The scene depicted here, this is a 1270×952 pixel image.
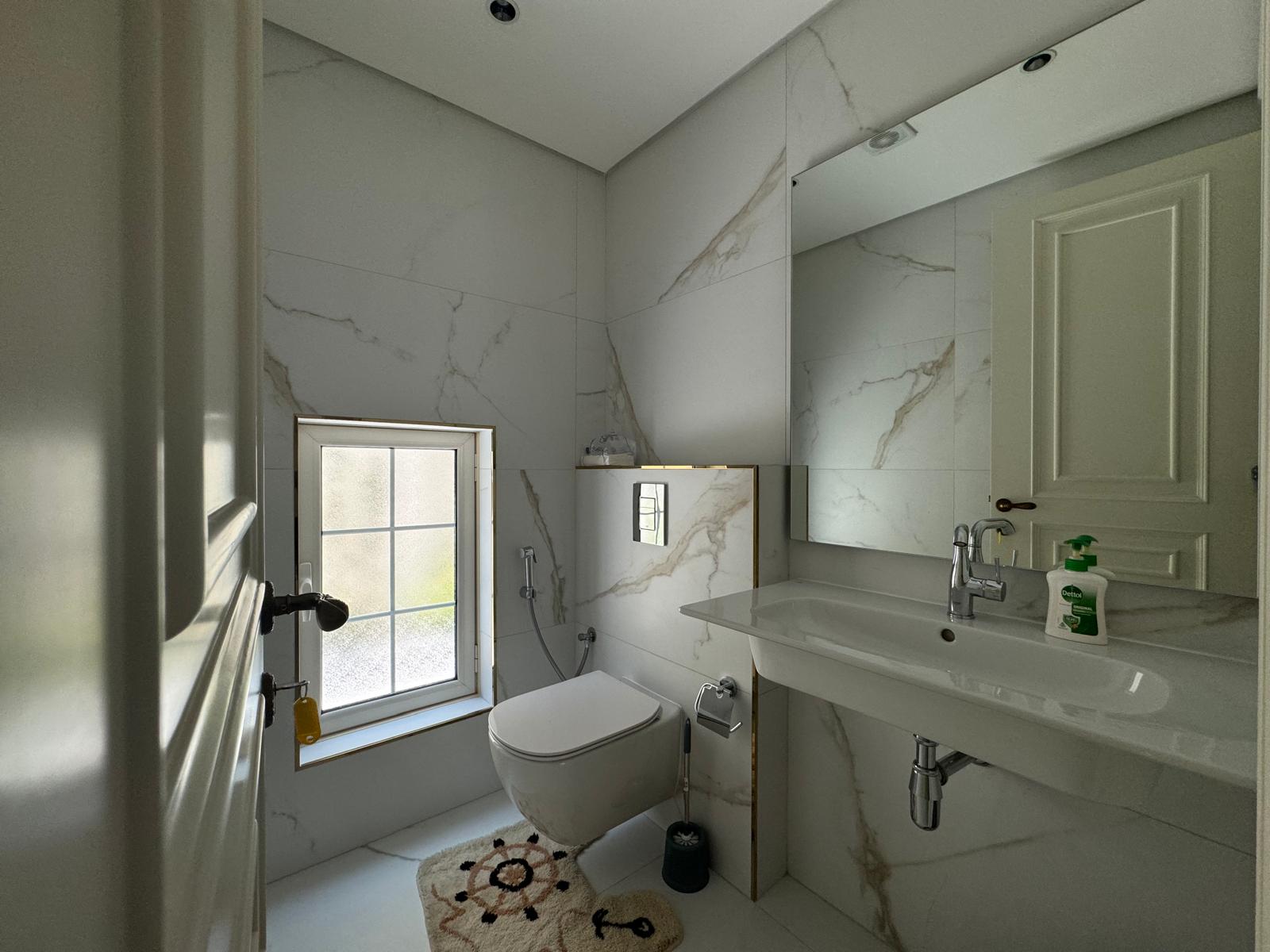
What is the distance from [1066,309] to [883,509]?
1.80 feet

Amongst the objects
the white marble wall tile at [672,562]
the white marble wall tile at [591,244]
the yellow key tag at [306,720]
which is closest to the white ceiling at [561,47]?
the white marble wall tile at [591,244]

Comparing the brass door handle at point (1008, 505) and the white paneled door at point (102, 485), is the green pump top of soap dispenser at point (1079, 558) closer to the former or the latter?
the brass door handle at point (1008, 505)

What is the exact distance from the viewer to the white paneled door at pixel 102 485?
0.06 metres

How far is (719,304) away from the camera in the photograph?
184 cm

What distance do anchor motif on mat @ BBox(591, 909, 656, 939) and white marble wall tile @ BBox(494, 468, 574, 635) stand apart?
866 mm

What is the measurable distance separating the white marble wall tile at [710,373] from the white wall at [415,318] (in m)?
0.26

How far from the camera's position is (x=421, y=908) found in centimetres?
150

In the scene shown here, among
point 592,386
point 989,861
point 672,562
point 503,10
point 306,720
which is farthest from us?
Answer: point 592,386

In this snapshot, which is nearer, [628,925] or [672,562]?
[628,925]

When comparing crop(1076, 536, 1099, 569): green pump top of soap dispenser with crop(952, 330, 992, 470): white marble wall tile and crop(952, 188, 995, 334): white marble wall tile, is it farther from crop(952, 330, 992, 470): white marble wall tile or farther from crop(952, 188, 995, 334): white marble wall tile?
crop(952, 188, 995, 334): white marble wall tile

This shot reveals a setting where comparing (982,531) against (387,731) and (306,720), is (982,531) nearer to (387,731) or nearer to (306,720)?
(306,720)

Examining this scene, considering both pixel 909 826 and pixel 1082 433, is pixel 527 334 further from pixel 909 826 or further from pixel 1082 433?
pixel 909 826

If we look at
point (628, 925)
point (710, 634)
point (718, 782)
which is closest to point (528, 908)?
point (628, 925)

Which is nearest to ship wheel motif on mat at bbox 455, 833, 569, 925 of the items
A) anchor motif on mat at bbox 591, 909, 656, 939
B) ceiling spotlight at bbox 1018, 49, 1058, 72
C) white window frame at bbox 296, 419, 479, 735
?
anchor motif on mat at bbox 591, 909, 656, 939
